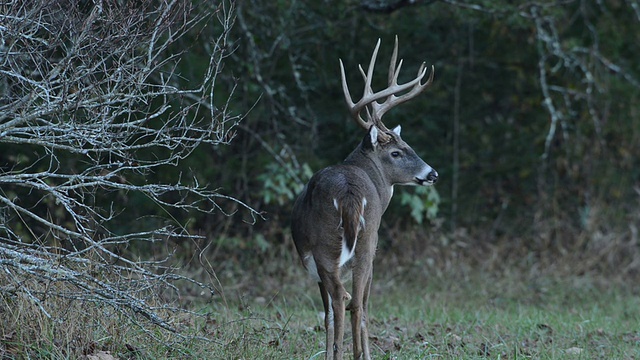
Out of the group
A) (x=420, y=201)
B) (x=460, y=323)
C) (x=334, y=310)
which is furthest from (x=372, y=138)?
(x=420, y=201)

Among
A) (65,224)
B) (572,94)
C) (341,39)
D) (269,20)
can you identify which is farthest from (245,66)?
(572,94)

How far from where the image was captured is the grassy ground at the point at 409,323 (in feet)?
17.4

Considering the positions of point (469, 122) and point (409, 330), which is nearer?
point (409, 330)

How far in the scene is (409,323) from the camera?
7.62m

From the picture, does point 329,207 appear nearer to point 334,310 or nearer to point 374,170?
point 334,310

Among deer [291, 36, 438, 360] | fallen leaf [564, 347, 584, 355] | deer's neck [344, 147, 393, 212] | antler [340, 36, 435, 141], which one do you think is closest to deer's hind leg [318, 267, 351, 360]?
deer [291, 36, 438, 360]

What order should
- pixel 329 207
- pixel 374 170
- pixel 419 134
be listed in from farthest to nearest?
pixel 419 134
pixel 374 170
pixel 329 207

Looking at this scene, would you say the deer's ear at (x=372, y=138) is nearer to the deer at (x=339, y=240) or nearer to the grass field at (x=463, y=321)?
the deer at (x=339, y=240)

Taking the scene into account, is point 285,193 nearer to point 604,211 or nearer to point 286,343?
point 286,343

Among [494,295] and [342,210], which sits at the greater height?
[342,210]

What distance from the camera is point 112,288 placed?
5215 millimetres

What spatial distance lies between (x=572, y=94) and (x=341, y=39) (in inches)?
136

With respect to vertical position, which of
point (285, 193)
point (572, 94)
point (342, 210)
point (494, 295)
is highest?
point (342, 210)

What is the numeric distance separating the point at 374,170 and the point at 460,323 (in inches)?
68.8
